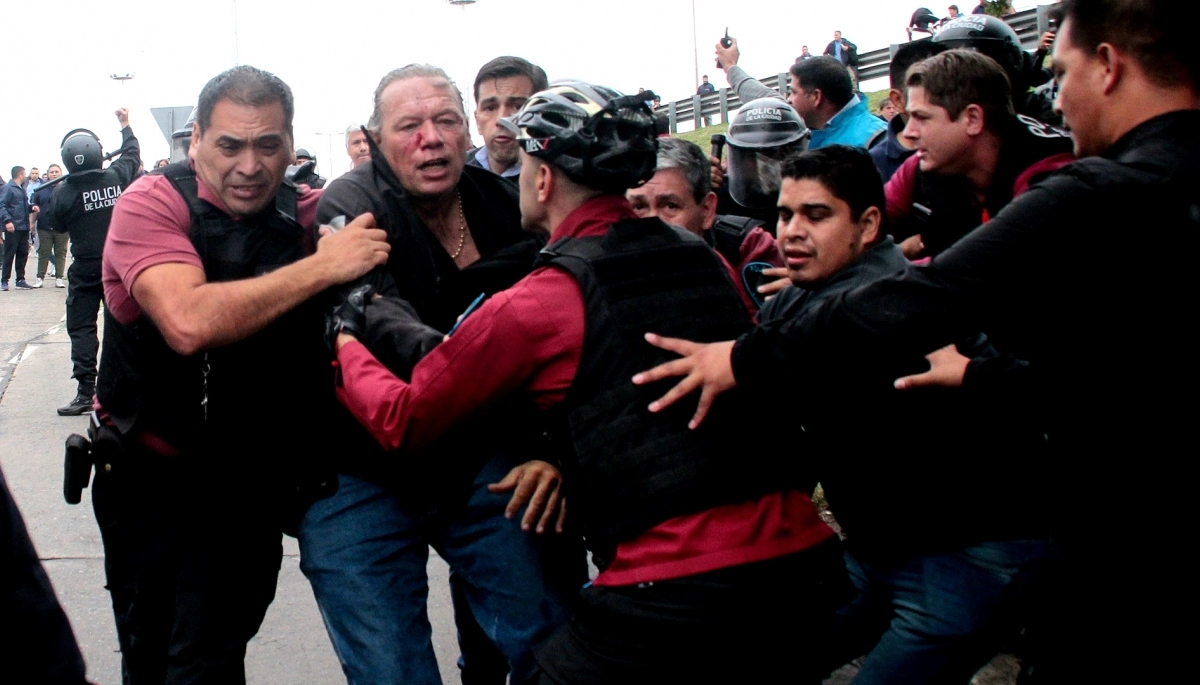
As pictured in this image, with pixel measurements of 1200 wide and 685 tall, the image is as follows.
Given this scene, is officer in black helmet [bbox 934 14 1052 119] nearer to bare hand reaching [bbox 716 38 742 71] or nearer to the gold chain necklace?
the gold chain necklace

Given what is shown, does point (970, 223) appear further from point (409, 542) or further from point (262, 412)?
point (262, 412)

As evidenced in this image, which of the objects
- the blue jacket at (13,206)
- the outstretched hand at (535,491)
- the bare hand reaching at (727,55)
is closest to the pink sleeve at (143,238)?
the outstretched hand at (535,491)

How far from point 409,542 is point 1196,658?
175 cm

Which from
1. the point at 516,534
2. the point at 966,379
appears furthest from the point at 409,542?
the point at 966,379

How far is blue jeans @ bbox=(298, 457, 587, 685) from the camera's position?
276 cm

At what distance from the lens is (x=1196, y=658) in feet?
6.22

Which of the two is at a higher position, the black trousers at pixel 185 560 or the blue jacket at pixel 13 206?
the black trousers at pixel 185 560

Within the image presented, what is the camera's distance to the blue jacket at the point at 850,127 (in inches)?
218

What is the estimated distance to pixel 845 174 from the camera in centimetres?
311

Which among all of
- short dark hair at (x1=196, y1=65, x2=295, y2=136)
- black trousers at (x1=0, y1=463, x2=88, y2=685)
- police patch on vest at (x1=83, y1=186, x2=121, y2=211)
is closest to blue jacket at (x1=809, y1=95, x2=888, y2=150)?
short dark hair at (x1=196, y1=65, x2=295, y2=136)

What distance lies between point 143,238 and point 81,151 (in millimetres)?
7651

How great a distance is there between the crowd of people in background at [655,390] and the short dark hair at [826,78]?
162 cm

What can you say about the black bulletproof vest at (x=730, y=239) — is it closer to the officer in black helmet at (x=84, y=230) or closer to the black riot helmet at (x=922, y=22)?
the black riot helmet at (x=922, y=22)

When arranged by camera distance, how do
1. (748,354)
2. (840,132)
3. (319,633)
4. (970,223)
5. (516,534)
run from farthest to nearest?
(840,132), (319,633), (970,223), (516,534), (748,354)
